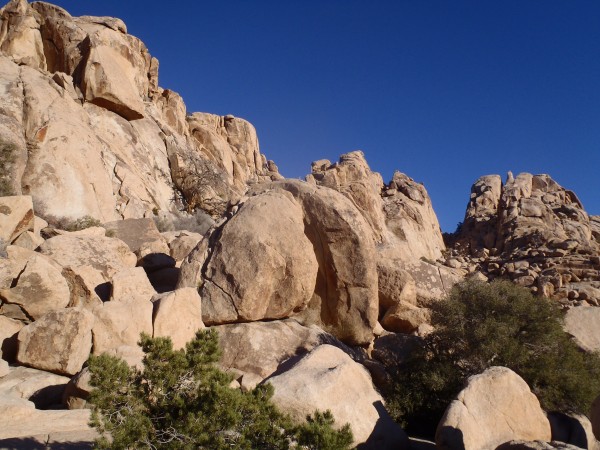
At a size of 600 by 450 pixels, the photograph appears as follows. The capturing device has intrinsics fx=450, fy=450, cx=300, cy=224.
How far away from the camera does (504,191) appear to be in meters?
41.8

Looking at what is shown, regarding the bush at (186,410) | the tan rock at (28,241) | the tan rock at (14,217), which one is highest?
the tan rock at (14,217)

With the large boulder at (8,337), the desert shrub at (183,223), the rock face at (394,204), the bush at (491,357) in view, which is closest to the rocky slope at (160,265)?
the large boulder at (8,337)

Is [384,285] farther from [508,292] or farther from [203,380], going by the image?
[203,380]

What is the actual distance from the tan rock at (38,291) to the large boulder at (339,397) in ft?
18.8

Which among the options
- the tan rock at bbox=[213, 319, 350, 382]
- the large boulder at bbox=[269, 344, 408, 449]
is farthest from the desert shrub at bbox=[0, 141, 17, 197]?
the large boulder at bbox=[269, 344, 408, 449]

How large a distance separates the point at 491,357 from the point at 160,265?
34.7 feet

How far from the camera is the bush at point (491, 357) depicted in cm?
1098

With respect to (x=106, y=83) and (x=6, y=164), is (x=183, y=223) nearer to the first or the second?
(x=6, y=164)

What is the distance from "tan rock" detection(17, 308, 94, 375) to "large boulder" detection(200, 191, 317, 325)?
115 inches

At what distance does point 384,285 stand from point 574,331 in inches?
259

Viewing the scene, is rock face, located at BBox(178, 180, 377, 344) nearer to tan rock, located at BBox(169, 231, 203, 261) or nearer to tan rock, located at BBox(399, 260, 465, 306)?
tan rock, located at BBox(399, 260, 465, 306)

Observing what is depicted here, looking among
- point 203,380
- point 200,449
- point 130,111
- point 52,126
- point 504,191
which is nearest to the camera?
point 200,449

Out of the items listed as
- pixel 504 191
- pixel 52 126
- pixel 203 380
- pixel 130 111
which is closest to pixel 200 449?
pixel 203 380

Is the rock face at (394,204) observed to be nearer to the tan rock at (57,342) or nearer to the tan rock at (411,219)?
the tan rock at (411,219)
